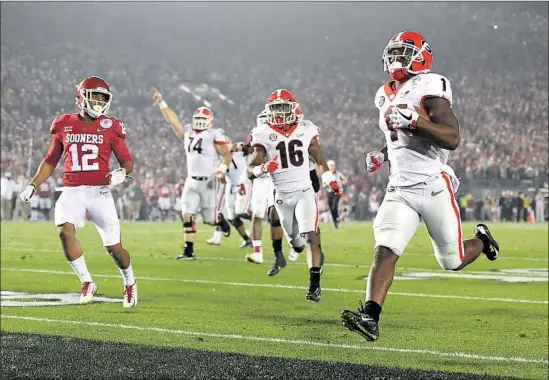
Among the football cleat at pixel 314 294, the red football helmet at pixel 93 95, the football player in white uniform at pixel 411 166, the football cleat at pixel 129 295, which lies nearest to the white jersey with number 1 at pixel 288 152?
the football cleat at pixel 314 294

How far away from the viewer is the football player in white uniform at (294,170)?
808cm

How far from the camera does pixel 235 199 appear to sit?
14336mm

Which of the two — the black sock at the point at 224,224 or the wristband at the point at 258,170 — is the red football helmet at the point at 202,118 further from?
the wristband at the point at 258,170

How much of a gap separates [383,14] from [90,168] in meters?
40.3

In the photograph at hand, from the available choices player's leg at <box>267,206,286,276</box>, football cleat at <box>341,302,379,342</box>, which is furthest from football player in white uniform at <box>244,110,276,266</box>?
football cleat at <box>341,302,379,342</box>

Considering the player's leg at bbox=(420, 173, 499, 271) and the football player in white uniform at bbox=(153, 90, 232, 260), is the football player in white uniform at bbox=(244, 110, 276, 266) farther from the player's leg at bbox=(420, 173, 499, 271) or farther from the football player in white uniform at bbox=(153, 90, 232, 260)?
the player's leg at bbox=(420, 173, 499, 271)

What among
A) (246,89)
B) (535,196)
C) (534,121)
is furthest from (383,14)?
(535,196)

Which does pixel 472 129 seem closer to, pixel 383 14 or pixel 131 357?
pixel 383 14

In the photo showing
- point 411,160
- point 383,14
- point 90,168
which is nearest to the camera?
point 411,160

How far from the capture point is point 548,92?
38.4m

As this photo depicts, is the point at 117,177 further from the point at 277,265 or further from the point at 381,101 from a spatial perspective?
the point at 277,265

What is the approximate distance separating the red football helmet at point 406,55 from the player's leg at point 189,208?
775cm

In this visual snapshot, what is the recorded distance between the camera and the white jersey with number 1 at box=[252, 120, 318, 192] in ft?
27.1

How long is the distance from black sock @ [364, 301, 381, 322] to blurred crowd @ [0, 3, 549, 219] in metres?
22.9
